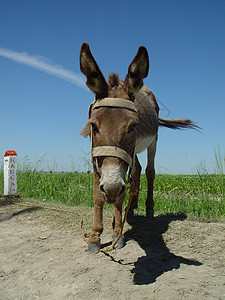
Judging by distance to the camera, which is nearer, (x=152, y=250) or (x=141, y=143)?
(x=152, y=250)

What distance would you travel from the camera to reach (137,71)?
2625 mm

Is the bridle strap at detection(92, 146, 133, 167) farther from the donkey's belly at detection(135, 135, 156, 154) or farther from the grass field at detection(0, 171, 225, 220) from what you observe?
the grass field at detection(0, 171, 225, 220)

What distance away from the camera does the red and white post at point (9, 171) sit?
5630mm

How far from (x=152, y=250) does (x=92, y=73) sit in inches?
78.3

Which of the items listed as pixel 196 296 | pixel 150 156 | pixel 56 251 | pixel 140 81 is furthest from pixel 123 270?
pixel 150 156

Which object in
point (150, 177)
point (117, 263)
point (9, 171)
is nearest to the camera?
point (117, 263)

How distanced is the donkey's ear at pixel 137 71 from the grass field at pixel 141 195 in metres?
2.50

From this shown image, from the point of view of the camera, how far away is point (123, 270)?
2.40 metres

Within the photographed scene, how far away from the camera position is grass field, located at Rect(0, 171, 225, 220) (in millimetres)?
4652

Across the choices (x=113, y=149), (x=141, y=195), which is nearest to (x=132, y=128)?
(x=113, y=149)

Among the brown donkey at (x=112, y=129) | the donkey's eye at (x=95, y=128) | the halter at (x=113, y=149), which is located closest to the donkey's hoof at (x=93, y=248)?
the brown donkey at (x=112, y=129)

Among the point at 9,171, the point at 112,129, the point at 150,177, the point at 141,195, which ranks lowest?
the point at 141,195

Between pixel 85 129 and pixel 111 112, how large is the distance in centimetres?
60

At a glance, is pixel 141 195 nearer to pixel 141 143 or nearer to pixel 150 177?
pixel 150 177
